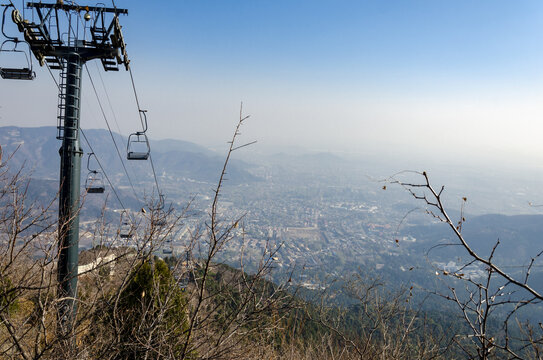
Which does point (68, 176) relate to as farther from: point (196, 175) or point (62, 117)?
point (196, 175)

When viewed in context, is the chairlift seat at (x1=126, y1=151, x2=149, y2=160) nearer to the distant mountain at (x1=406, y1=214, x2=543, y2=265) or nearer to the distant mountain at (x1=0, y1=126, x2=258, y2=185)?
the distant mountain at (x1=406, y1=214, x2=543, y2=265)

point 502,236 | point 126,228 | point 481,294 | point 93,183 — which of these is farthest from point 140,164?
point 481,294

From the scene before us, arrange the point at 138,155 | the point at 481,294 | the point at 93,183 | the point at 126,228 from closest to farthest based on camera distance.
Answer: the point at 481,294 < the point at 126,228 < the point at 93,183 < the point at 138,155

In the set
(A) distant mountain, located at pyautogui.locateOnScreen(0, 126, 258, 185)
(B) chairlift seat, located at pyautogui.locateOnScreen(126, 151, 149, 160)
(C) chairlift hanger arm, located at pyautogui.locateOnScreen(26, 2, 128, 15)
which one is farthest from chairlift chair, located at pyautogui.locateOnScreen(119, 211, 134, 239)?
(A) distant mountain, located at pyautogui.locateOnScreen(0, 126, 258, 185)

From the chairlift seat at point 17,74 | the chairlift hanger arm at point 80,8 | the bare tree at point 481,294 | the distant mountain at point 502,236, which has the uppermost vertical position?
the chairlift hanger arm at point 80,8

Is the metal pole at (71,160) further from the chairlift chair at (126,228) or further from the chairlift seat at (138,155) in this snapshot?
the chairlift seat at (138,155)

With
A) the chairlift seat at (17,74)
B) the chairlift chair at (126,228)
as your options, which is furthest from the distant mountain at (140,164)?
the chairlift chair at (126,228)

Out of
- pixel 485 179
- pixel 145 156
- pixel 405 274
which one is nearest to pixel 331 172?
pixel 485 179

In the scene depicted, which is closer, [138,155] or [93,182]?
[93,182]

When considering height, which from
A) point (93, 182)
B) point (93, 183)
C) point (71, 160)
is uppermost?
point (71, 160)

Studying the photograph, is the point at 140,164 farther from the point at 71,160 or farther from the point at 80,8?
the point at 71,160
